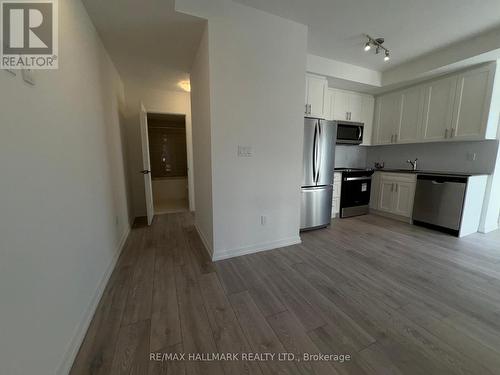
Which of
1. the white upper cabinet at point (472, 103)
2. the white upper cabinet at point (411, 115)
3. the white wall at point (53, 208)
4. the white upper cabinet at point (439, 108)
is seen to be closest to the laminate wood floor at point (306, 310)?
the white wall at point (53, 208)

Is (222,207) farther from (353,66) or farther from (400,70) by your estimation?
(400,70)

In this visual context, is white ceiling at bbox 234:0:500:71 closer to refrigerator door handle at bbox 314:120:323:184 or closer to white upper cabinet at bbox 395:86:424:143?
white upper cabinet at bbox 395:86:424:143

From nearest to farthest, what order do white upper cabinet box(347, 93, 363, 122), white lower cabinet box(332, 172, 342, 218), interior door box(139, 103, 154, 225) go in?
interior door box(139, 103, 154, 225), white lower cabinet box(332, 172, 342, 218), white upper cabinet box(347, 93, 363, 122)

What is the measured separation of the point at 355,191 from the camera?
13.0ft

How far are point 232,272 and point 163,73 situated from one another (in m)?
3.19

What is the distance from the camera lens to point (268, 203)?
256 cm

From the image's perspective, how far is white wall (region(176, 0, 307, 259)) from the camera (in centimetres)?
210

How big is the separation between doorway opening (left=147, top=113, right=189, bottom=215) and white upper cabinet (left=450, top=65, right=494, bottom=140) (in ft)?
18.6

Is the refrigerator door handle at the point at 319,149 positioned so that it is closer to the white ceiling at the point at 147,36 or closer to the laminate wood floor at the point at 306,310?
the laminate wood floor at the point at 306,310

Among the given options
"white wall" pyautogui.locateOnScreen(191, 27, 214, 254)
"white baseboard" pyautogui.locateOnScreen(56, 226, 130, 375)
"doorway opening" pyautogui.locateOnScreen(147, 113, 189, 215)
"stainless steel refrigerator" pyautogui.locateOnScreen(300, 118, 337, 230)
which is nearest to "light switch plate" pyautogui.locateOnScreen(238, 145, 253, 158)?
"white wall" pyautogui.locateOnScreen(191, 27, 214, 254)

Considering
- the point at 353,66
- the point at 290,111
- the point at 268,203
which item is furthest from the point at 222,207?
the point at 353,66

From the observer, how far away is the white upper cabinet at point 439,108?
323cm

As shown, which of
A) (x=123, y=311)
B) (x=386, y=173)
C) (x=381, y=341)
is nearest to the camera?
(x=381, y=341)

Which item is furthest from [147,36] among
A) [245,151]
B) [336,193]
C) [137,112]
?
[336,193]
